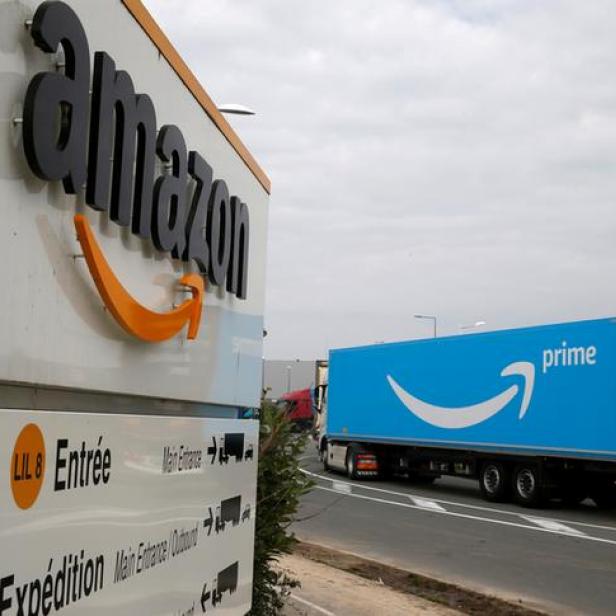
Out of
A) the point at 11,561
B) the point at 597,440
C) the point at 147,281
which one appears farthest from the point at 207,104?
the point at 597,440

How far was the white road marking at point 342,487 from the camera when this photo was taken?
870 inches

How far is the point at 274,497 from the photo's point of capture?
19.1 feet

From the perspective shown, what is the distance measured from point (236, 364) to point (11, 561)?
2272 mm

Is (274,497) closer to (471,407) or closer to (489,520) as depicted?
(489,520)

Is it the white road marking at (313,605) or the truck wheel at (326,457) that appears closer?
the white road marking at (313,605)

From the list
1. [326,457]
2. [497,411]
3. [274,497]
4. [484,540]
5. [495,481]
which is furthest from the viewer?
[326,457]

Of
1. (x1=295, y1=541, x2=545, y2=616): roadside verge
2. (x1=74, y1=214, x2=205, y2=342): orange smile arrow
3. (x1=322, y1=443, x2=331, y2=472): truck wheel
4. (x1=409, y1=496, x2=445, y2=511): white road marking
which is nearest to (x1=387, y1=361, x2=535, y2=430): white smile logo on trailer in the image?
(x1=409, y1=496, x2=445, y2=511): white road marking

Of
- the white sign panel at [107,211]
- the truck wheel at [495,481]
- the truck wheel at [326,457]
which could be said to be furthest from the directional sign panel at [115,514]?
the truck wheel at [326,457]

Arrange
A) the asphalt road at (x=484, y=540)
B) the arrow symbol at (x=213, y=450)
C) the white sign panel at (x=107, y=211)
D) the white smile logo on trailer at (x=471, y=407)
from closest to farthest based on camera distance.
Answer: the white sign panel at (x=107, y=211) → the arrow symbol at (x=213, y=450) → the asphalt road at (x=484, y=540) → the white smile logo on trailer at (x=471, y=407)

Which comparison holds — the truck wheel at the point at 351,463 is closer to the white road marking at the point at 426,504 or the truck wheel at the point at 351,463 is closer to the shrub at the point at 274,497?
the white road marking at the point at 426,504

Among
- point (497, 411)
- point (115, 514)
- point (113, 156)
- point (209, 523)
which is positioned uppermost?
point (113, 156)

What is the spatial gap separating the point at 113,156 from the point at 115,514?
3.32 ft

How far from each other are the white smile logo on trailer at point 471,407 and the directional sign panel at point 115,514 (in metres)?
15.4

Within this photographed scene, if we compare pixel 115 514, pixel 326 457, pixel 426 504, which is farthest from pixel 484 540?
pixel 326 457
